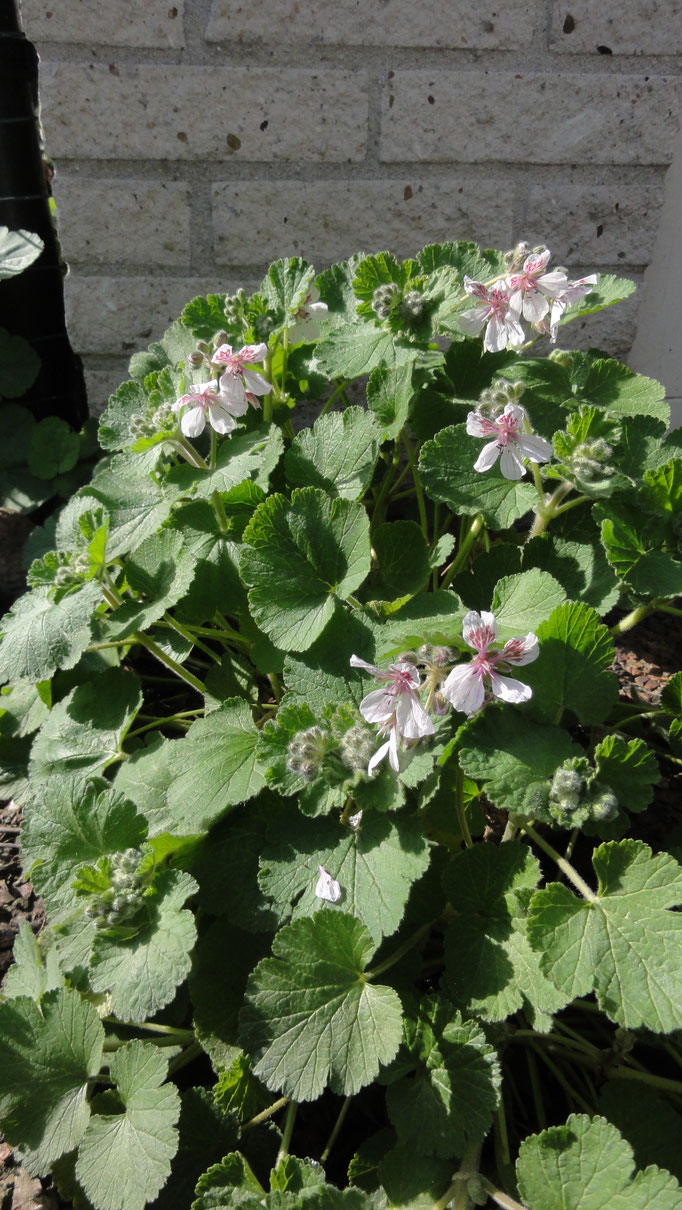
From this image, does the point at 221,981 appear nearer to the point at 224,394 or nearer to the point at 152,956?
the point at 152,956

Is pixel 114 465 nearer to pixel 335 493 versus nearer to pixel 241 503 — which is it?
pixel 241 503

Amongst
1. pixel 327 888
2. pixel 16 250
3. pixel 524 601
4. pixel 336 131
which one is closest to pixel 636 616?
pixel 524 601

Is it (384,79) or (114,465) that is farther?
(384,79)

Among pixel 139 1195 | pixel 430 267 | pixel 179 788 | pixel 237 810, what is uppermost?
pixel 430 267

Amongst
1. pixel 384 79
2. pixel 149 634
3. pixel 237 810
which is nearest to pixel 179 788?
pixel 237 810

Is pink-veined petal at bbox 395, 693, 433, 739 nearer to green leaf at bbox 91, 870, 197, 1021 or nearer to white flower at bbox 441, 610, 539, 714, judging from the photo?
white flower at bbox 441, 610, 539, 714

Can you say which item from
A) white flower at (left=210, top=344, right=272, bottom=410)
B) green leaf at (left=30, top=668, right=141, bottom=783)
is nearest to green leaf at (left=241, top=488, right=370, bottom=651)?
white flower at (left=210, top=344, right=272, bottom=410)
